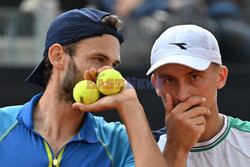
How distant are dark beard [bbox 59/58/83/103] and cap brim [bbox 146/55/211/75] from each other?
63 cm

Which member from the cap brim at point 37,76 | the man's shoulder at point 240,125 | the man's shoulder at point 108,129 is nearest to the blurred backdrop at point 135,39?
the cap brim at point 37,76

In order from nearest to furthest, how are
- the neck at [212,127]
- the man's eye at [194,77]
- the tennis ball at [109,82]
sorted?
the tennis ball at [109,82] → the man's eye at [194,77] → the neck at [212,127]

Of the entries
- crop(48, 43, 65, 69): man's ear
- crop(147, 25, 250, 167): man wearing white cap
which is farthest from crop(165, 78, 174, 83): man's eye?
crop(48, 43, 65, 69): man's ear

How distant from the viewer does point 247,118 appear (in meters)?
5.92

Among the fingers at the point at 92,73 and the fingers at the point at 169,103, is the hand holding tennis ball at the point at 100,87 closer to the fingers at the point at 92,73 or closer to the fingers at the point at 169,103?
the fingers at the point at 92,73

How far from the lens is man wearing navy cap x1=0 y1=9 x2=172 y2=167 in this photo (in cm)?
310

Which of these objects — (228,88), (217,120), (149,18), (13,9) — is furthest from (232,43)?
(217,120)

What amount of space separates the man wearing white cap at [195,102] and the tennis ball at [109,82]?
0.27m

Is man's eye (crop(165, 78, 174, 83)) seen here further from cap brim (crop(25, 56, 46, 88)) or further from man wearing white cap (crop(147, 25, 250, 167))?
cap brim (crop(25, 56, 46, 88))

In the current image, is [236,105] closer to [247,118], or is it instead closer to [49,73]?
[247,118]

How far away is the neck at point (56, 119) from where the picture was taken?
3.45 metres

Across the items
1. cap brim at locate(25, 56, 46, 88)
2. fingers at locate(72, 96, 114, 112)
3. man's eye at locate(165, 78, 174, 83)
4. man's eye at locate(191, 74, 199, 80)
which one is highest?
man's eye at locate(191, 74, 199, 80)

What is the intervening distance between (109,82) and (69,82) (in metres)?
0.52

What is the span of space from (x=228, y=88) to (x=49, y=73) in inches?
134
